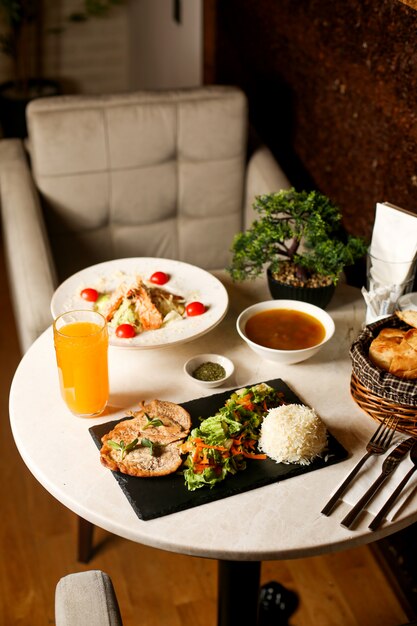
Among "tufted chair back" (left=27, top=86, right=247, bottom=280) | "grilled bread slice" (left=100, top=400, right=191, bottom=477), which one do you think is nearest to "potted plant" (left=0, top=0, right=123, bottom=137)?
"tufted chair back" (left=27, top=86, right=247, bottom=280)

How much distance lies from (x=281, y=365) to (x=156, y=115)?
3.63 feet

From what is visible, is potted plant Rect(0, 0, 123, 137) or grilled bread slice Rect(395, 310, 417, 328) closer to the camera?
grilled bread slice Rect(395, 310, 417, 328)

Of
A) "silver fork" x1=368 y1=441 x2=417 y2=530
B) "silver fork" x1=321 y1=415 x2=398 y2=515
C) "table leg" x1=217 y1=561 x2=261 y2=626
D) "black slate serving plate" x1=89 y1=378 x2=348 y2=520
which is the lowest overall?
"table leg" x1=217 y1=561 x2=261 y2=626

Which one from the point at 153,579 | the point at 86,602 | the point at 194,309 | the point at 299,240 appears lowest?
the point at 153,579

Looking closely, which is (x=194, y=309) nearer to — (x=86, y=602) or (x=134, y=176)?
(x=86, y=602)

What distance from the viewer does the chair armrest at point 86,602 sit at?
1.06 meters

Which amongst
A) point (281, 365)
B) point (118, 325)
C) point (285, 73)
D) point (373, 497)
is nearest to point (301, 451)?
point (373, 497)

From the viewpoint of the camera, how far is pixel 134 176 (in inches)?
93.5

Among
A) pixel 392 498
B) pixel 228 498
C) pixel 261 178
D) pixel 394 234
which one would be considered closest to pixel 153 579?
pixel 228 498

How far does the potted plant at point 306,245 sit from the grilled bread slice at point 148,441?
45 centimetres

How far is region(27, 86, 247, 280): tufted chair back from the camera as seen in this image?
228 centimetres

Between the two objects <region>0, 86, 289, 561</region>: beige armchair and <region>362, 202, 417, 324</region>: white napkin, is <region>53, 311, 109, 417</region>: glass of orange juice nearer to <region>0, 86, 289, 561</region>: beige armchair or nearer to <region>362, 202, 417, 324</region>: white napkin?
<region>362, 202, 417, 324</region>: white napkin

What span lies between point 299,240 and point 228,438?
59 centimetres

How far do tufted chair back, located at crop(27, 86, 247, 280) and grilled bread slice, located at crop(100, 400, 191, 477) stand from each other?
1104 mm
